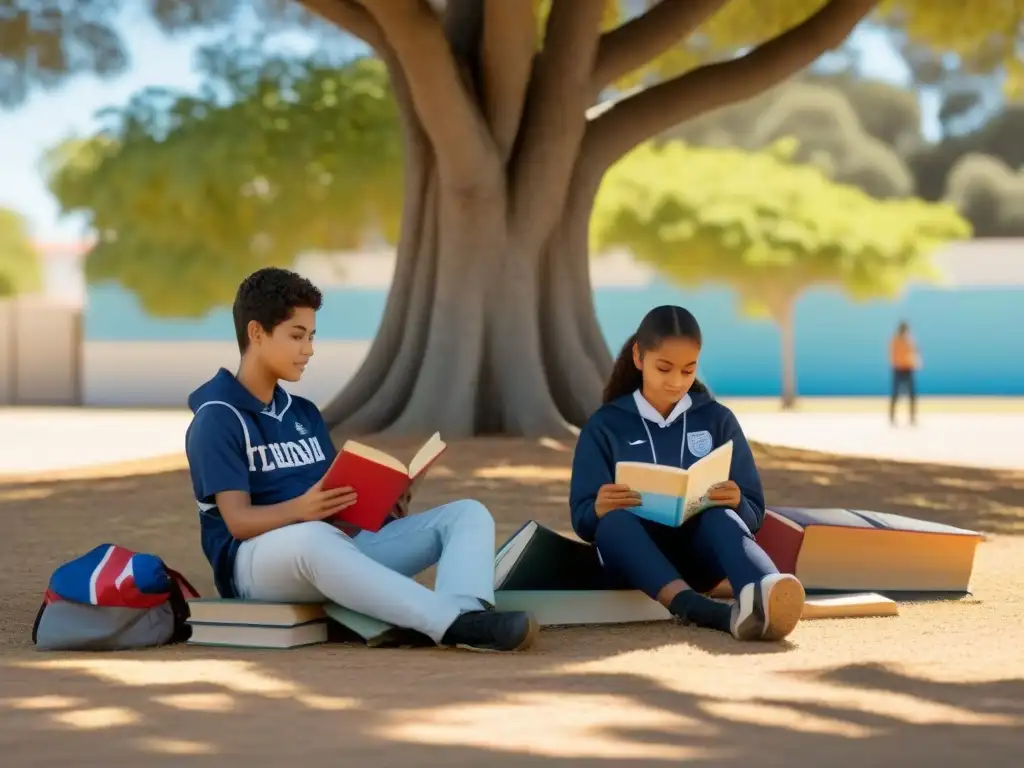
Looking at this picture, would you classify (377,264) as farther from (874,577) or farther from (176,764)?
(176,764)

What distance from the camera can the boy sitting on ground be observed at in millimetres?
5230

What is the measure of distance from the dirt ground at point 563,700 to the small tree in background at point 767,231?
90.0 feet

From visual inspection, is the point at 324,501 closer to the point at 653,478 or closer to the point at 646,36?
the point at 653,478

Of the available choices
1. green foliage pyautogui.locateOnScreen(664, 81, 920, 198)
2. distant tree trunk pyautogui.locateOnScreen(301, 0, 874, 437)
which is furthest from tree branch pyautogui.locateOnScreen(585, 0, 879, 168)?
green foliage pyautogui.locateOnScreen(664, 81, 920, 198)

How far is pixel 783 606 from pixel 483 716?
4.97 ft

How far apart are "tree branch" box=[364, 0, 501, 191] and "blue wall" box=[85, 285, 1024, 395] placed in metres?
26.1

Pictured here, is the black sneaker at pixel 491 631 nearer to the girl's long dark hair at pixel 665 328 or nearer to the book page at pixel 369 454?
the book page at pixel 369 454

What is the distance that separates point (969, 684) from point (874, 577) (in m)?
2.15

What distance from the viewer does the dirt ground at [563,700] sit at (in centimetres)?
380

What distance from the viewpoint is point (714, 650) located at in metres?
5.31

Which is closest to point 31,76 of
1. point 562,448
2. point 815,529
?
point 562,448

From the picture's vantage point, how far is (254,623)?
5.47m

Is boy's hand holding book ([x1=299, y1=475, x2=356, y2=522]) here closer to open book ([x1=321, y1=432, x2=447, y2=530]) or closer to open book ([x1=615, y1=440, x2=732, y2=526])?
open book ([x1=321, y1=432, x2=447, y2=530])

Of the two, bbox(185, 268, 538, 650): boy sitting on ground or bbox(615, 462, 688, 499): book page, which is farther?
bbox(615, 462, 688, 499): book page
